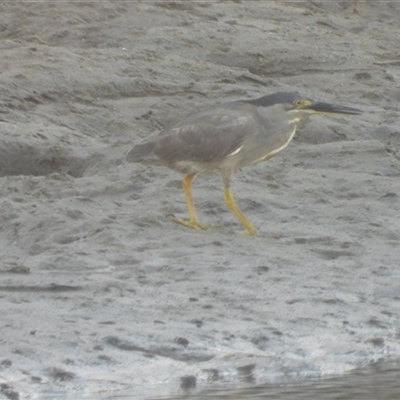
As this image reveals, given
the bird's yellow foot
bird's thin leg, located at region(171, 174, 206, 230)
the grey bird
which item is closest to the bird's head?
the grey bird

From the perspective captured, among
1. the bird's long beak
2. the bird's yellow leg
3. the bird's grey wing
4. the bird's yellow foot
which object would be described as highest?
the bird's long beak

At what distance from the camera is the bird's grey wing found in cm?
801

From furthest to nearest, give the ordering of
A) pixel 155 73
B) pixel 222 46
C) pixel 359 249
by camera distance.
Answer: pixel 222 46 → pixel 155 73 → pixel 359 249

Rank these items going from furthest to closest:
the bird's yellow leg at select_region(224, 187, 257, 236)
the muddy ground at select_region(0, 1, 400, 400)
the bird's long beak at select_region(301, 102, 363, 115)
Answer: the bird's long beak at select_region(301, 102, 363, 115) → the bird's yellow leg at select_region(224, 187, 257, 236) → the muddy ground at select_region(0, 1, 400, 400)

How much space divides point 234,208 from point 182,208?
0.52 metres

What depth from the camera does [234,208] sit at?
8.11 m

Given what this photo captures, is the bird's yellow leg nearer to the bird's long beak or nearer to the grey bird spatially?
the grey bird

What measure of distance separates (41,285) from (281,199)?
2.55m

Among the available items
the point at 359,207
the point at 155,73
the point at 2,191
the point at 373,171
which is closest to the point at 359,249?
the point at 359,207

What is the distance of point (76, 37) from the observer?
508 inches

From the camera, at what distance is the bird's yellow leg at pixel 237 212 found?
7.95 meters

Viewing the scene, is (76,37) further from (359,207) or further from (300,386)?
(300,386)

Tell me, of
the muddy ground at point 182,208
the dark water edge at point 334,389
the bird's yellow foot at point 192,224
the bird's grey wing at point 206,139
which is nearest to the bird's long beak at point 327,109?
the bird's grey wing at point 206,139

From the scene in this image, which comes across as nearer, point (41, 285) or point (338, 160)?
point (41, 285)
